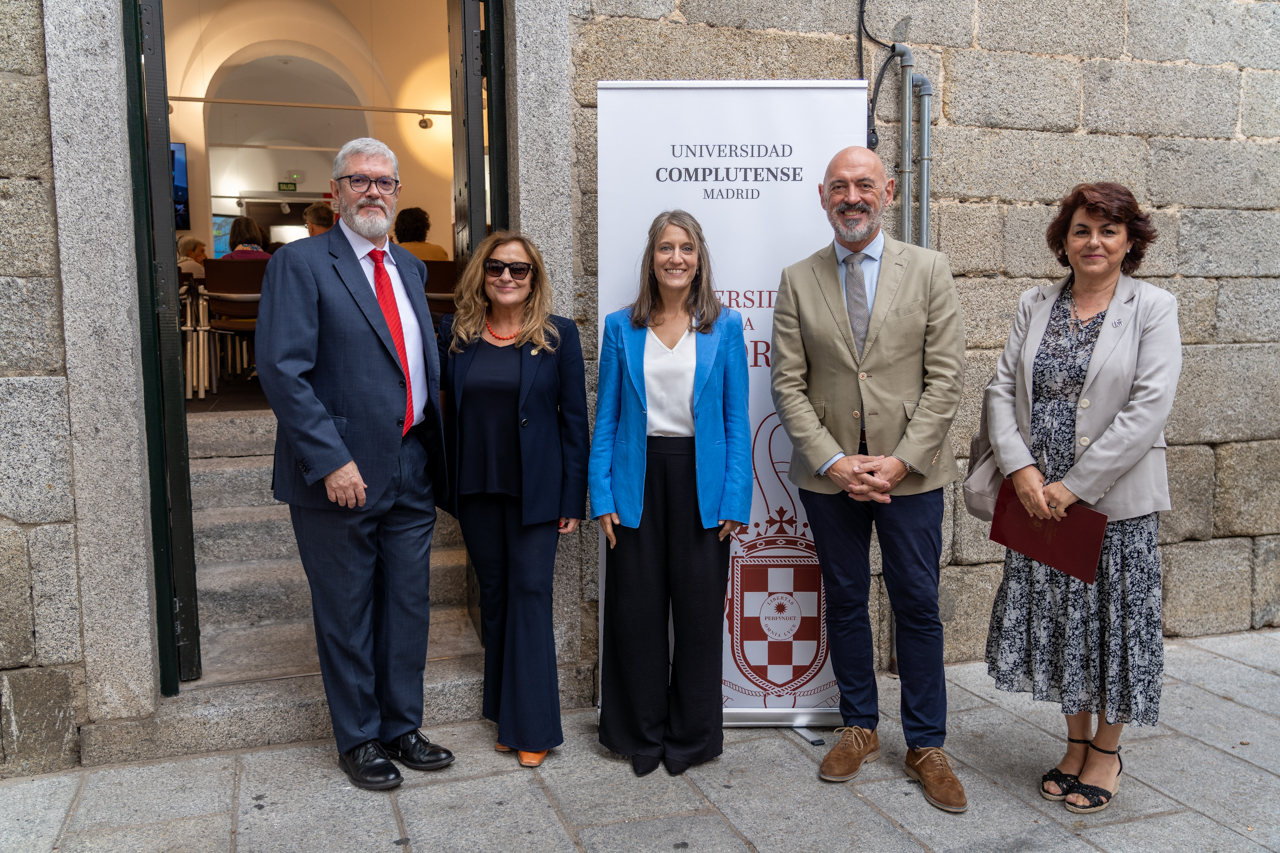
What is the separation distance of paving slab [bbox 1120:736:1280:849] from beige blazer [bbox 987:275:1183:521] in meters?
0.90

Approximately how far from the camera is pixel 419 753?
2895 millimetres

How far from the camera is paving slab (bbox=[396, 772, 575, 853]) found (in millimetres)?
2443

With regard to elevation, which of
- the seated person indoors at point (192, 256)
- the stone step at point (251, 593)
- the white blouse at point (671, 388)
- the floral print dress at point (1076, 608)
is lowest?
the stone step at point (251, 593)

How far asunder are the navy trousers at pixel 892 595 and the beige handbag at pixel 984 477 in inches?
4.5

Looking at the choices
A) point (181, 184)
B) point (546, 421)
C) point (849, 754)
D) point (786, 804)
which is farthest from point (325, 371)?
point (181, 184)

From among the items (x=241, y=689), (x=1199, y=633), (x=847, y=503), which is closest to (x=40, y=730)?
(x=241, y=689)

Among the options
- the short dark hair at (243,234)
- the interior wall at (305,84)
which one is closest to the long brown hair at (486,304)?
the short dark hair at (243,234)

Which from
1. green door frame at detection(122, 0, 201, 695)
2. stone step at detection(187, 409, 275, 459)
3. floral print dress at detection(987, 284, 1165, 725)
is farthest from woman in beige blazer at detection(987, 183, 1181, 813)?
stone step at detection(187, 409, 275, 459)

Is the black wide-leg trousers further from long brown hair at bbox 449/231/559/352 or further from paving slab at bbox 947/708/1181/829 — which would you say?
paving slab at bbox 947/708/1181/829

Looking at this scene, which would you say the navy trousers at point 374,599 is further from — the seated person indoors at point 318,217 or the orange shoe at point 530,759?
the seated person indoors at point 318,217

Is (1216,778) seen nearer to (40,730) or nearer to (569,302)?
(569,302)

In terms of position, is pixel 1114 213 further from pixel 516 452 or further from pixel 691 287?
pixel 516 452

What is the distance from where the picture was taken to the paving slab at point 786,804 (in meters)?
2.45

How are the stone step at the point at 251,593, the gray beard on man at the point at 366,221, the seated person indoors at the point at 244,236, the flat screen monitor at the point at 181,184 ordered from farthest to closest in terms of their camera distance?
the flat screen monitor at the point at 181,184, the seated person indoors at the point at 244,236, the stone step at the point at 251,593, the gray beard on man at the point at 366,221
